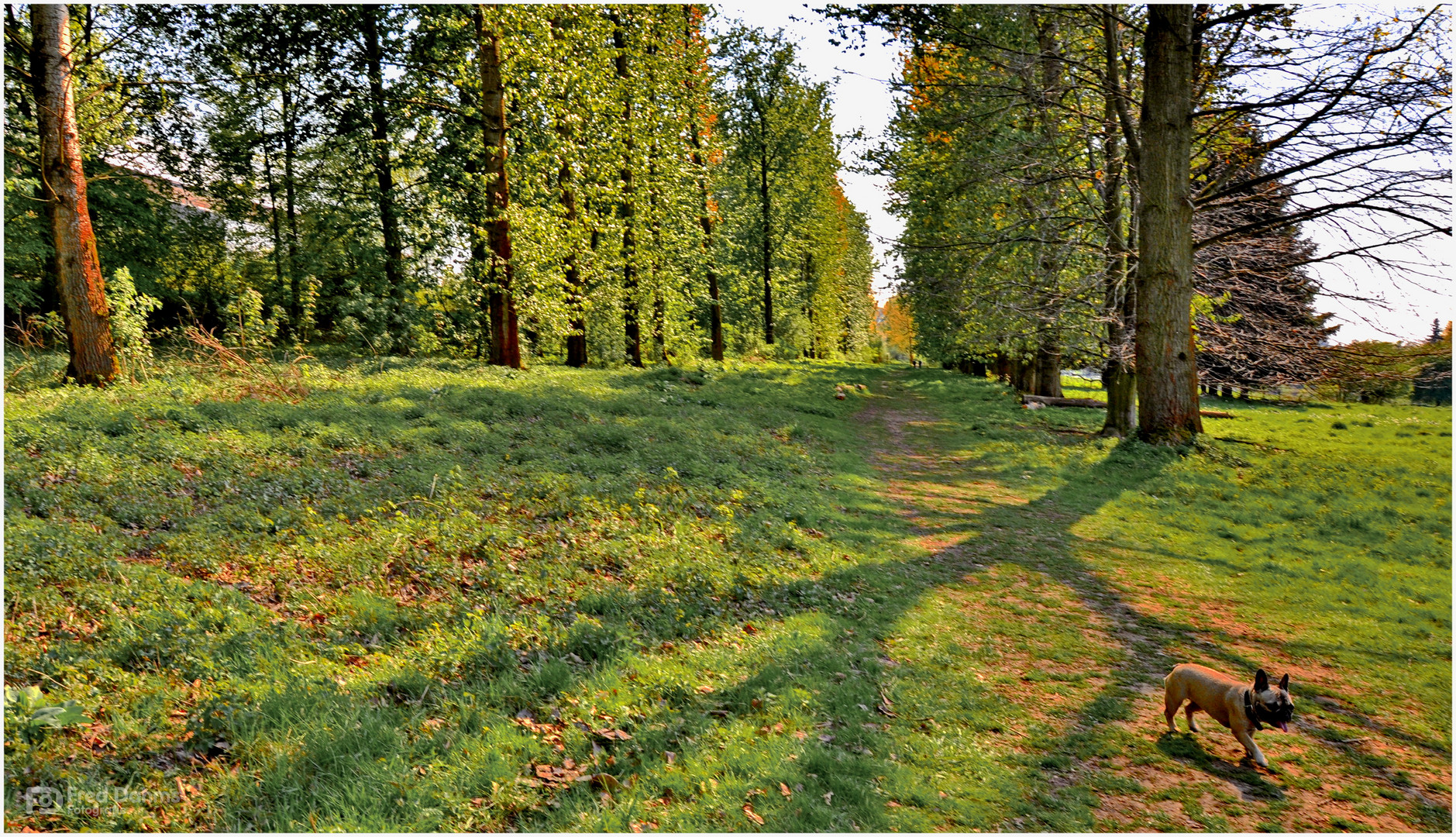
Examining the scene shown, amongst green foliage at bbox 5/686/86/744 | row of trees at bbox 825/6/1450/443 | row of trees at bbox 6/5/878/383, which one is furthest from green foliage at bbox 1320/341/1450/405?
row of trees at bbox 6/5/878/383

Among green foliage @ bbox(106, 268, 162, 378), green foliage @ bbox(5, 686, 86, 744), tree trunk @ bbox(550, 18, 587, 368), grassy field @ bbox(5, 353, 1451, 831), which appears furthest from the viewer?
tree trunk @ bbox(550, 18, 587, 368)

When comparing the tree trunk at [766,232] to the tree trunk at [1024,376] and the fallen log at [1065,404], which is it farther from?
the fallen log at [1065,404]

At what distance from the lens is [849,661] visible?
6.48 meters

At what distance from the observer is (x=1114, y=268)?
59.0ft

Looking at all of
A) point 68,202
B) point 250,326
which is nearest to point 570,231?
point 250,326

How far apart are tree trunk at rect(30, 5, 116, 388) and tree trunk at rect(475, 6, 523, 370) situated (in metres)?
8.76

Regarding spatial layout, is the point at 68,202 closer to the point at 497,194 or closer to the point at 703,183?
A: the point at 497,194

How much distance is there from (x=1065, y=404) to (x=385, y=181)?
85.8 feet

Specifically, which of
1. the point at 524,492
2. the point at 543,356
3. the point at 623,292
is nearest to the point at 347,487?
the point at 524,492

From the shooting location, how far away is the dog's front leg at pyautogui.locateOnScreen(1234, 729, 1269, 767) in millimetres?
4891

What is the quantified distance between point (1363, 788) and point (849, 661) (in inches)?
147

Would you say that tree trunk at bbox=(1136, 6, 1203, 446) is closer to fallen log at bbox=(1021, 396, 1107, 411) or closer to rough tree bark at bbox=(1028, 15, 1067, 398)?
rough tree bark at bbox=(1028, 15, 1067, 398)

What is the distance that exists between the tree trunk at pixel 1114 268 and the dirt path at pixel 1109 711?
7894mm

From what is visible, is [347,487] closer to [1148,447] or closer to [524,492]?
[524,492]
